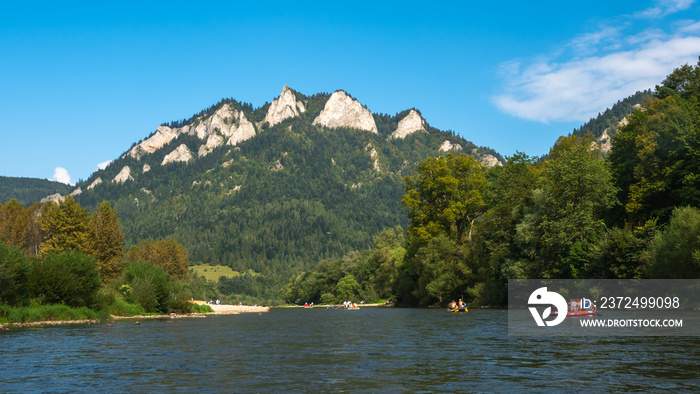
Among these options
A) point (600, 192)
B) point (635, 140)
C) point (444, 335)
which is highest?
point (635, 140)

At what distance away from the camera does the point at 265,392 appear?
17.2m

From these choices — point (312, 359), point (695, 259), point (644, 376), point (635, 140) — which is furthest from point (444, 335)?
point (635, 140)

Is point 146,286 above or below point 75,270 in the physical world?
below

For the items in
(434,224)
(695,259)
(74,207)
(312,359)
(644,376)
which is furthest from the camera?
(74,207)

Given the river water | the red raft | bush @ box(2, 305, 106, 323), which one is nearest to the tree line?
bush @ box(2, 305, 106, 323)

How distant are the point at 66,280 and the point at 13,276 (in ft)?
24.8

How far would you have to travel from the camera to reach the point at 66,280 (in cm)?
5516

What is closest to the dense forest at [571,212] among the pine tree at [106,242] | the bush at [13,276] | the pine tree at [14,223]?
the bush at [13,276]

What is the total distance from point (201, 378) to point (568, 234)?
5638 centimetres

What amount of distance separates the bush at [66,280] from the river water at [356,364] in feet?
61.9

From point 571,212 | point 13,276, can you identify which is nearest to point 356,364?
point 13,276

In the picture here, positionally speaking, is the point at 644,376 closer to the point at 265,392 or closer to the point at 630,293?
the point at 265,392

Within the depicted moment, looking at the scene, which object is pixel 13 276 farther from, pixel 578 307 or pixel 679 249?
pixel 679 249

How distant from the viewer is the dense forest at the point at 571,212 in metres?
59.4
